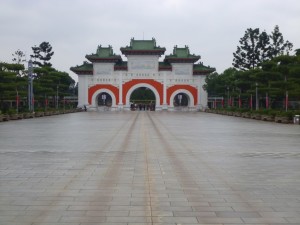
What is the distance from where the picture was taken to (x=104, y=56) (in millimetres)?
73438

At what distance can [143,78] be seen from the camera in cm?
7250

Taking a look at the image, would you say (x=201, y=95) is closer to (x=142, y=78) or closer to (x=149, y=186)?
(x=142, y=78)

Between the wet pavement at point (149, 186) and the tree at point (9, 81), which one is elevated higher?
the tree at point (9, 81)

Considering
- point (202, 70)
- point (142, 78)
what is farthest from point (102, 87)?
point (202, 70)

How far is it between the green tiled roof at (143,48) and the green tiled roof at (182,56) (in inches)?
83.3

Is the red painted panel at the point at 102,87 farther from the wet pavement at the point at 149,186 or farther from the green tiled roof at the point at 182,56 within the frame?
the wet pavement at the point at 149,186

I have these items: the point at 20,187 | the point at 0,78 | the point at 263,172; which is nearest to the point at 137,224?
the point at 20,187

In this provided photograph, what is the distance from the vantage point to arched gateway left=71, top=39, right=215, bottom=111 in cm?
7244

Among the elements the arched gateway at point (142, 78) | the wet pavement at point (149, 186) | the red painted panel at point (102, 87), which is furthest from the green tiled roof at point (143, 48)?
the wet pavement at point (149, 186)

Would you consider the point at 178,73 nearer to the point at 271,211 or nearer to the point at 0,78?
the point at 0,78

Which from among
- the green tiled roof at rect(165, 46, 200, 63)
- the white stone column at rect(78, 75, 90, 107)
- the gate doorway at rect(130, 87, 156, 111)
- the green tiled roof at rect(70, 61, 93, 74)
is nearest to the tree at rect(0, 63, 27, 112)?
the white stone column at rect(78, 75, 90, 107)

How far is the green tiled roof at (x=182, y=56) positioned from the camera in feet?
238

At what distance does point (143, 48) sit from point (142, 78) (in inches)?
209

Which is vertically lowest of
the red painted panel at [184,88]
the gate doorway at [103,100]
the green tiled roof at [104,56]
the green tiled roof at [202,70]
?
the gate doorway at [103,100]
